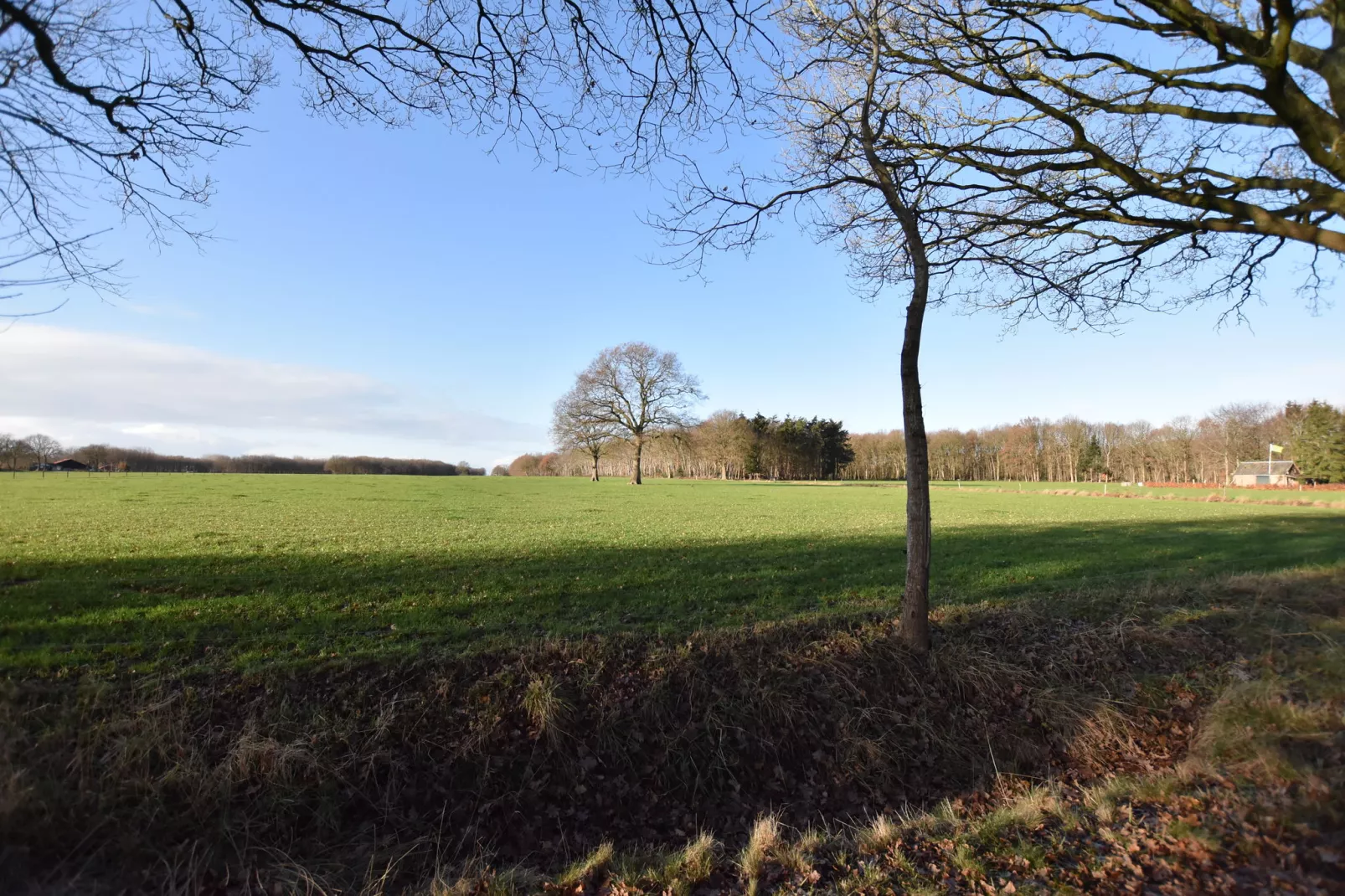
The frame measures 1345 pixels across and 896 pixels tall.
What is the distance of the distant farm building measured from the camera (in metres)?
73.0

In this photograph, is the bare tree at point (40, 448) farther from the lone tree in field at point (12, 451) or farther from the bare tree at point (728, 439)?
the bare tree at point (728, 439)

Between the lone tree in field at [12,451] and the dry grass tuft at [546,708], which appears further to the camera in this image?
the lone tree in field at [12,451]

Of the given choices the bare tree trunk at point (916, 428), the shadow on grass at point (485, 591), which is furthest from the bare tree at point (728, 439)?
the bare tree trunk at point (916, 428)

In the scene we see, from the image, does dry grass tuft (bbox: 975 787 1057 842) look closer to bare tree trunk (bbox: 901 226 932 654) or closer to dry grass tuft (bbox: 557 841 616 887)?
bare tree trunk (bbox: 901 226 932 654)

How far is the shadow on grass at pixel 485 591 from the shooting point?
7.45 metres

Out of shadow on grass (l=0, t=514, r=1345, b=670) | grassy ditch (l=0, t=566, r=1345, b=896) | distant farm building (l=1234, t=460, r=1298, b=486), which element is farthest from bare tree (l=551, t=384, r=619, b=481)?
distant farm building (l=1234, t=460, r=1298, b=486)

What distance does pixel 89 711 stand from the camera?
5.45m

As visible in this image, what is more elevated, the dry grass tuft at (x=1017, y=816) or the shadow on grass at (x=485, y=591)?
the shadow on grass at (x=485, y=591)

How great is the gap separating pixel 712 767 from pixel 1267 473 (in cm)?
9954

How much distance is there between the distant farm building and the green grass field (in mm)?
62926

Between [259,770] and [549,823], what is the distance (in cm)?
247

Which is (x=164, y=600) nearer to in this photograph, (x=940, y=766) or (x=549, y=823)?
(x=549, y=823)

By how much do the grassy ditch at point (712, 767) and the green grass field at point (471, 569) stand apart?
111cm

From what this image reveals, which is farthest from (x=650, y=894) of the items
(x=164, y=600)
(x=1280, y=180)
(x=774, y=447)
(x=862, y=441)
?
(x=862, y=441)
